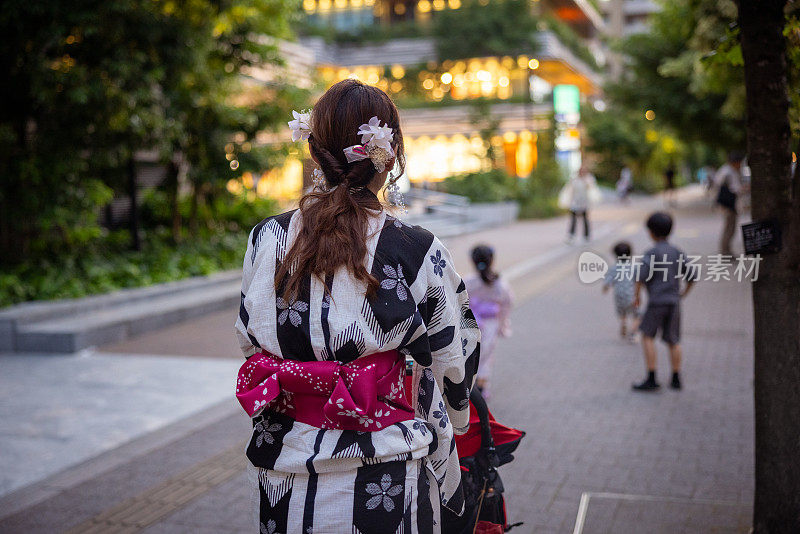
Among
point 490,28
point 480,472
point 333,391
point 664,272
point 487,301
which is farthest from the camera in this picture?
point 490,28

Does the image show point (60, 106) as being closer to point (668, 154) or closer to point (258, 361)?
point (258, 361)

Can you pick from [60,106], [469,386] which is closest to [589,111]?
[60,106]

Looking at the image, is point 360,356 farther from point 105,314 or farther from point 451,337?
point 105,314

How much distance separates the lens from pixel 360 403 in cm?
200

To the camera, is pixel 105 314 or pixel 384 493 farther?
pixel 105 314

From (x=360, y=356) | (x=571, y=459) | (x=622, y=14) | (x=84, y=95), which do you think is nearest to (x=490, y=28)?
(x=84, y=95)

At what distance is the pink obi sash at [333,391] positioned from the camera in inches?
78.9

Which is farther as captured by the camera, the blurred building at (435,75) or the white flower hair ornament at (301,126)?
the blurred building at (435,75)

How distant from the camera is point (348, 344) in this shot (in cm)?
202

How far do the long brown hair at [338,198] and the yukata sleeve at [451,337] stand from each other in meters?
0.20

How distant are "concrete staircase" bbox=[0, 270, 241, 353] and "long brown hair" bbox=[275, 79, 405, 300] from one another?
737cm

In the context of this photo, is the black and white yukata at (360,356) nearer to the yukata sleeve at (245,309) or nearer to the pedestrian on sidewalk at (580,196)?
the yukata sleeve at (245,309)

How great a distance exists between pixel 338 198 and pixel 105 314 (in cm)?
852

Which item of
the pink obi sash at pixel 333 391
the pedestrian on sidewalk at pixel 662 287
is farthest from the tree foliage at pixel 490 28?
the pink obi sash at pixel 333 391
